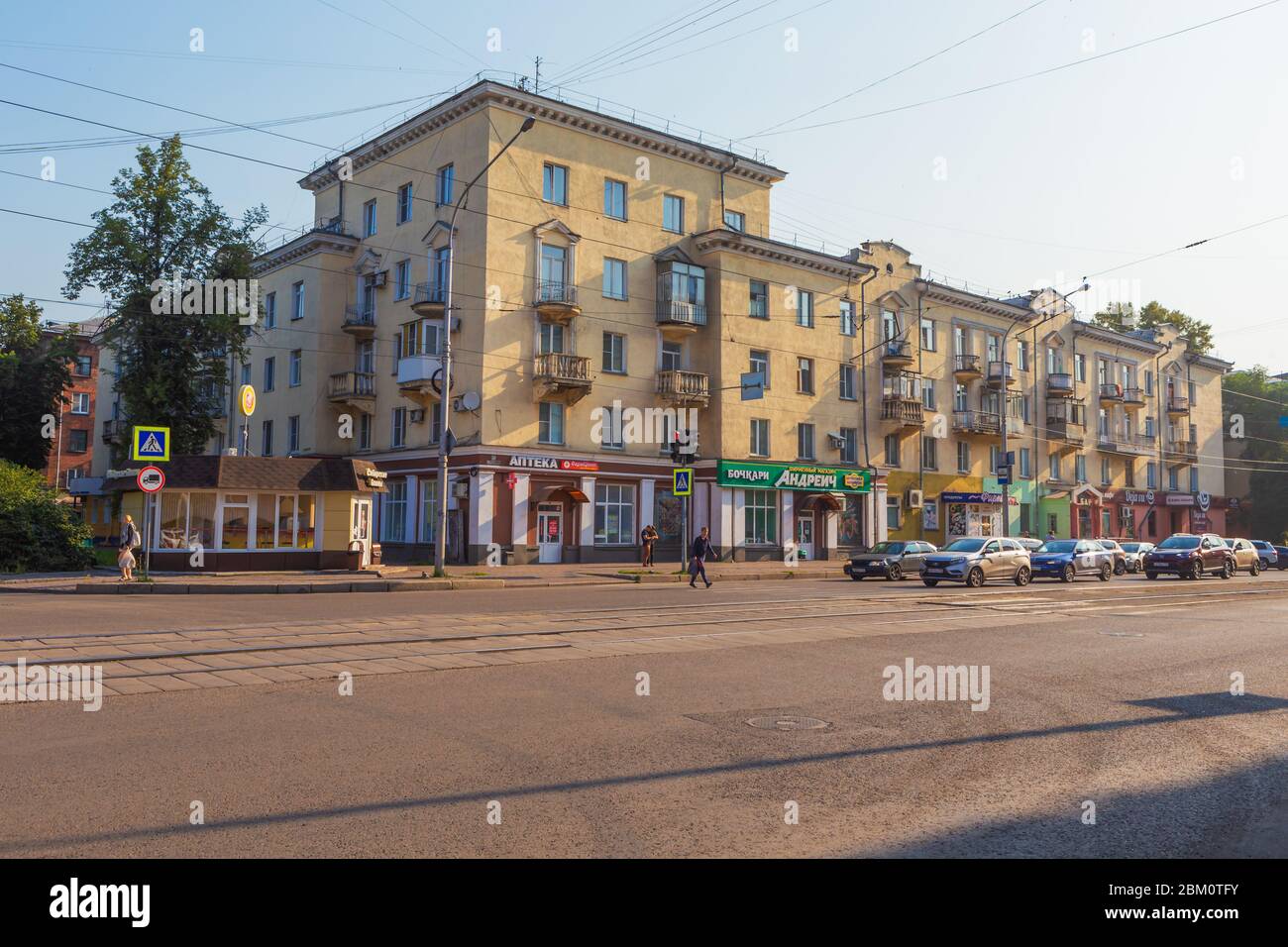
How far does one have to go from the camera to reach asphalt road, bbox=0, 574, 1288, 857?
521 cm

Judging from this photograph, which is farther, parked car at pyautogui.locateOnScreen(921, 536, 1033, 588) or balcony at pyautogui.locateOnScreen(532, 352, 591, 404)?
balcony at pyautogui.locateOnScreen(532, 352, 591, 404)

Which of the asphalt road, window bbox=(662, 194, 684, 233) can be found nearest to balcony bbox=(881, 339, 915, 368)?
window bbox=(662, 194, 684, 233)

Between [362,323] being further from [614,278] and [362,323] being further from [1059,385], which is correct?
[1059,385]

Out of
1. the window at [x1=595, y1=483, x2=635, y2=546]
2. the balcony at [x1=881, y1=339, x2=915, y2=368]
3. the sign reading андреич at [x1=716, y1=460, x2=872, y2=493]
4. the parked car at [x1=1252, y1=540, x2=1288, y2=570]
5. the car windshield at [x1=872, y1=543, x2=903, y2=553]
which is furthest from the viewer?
the parked car at [x1=1252, y1=540, x2=1288, y2=570]

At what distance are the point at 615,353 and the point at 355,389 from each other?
38.4ft

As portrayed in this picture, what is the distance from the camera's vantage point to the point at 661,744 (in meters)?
7.36

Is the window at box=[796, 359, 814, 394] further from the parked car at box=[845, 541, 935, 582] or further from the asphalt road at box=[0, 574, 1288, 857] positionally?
the asphalt road at box=[0, 574, 1288, 857]

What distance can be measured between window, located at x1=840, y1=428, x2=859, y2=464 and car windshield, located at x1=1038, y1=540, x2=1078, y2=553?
523 inches

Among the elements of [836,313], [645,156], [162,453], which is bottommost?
[162,453]
